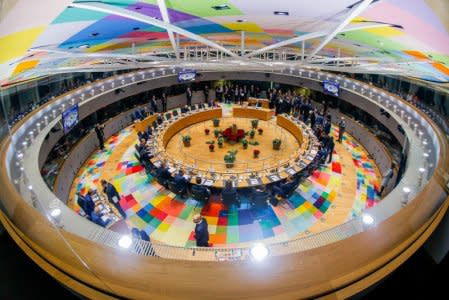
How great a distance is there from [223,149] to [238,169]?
8.38ft

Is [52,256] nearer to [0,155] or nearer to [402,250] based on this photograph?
[402,250]

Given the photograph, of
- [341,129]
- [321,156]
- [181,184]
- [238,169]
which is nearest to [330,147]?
[321,156]

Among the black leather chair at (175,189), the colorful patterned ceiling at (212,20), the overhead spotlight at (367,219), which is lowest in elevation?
the black leather chair at (175,189)

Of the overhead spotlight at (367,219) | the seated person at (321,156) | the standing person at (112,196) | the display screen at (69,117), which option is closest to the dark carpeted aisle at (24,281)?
the overhead spotlight at (367,219)

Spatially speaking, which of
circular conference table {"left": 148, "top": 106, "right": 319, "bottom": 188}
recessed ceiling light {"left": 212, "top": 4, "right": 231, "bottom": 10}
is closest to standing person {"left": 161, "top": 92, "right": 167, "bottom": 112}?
circular conference table {"left": 148, "top": 106, "right": 319, "bottom": 188}

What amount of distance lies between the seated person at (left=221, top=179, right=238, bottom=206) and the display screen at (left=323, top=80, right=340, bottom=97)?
35.4 ft

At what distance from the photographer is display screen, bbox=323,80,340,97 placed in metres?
16.8

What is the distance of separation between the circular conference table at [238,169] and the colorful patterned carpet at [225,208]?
2.75ft

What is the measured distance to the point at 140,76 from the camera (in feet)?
61.9

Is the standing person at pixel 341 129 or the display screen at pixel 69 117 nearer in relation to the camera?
the display screen at pixel 69 117

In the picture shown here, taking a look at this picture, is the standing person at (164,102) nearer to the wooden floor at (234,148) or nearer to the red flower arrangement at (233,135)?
the wooden floor at (234,148)

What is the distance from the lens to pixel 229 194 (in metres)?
9.62

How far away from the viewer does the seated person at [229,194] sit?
9641 mm

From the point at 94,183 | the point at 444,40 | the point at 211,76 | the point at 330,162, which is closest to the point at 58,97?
the point at 94,183
